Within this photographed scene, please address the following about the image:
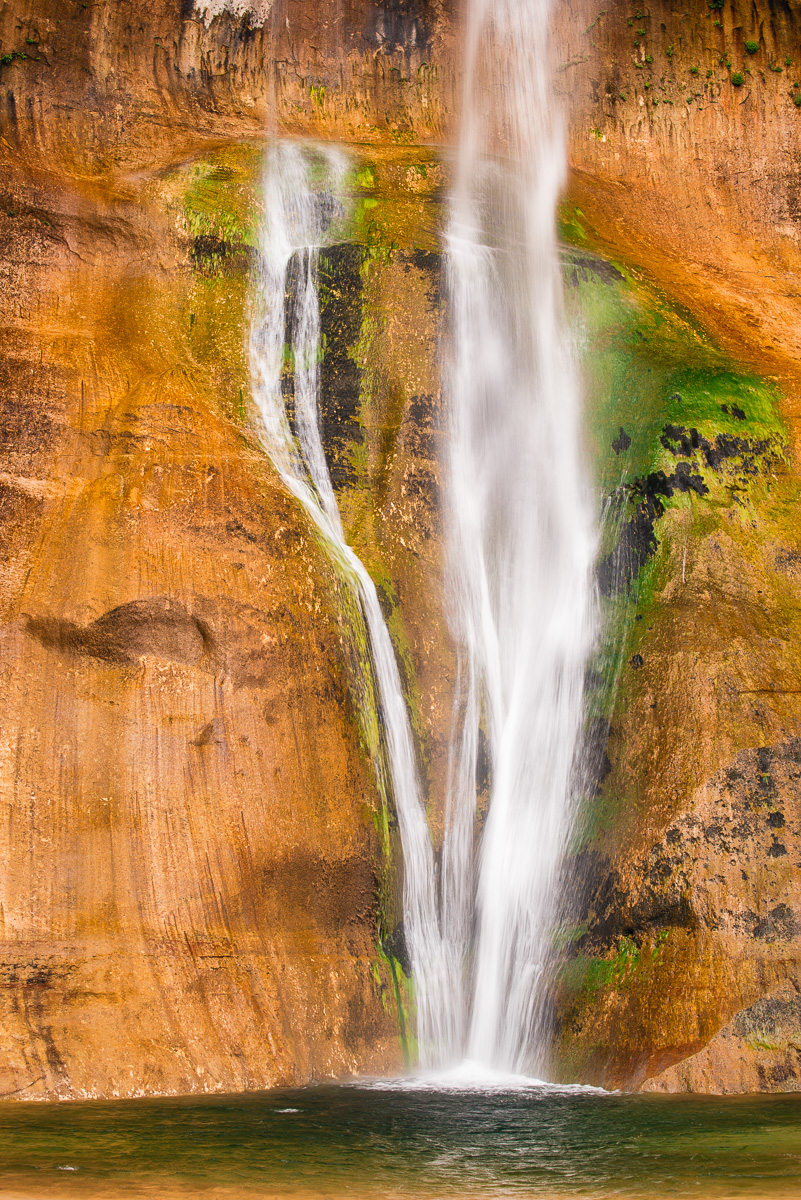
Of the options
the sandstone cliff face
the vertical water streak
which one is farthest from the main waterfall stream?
the sandstone cliff face

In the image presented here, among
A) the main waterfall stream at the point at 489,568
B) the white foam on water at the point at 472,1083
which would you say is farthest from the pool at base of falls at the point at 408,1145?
the main waterfall stream at the point at 489,568

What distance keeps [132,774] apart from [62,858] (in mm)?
631

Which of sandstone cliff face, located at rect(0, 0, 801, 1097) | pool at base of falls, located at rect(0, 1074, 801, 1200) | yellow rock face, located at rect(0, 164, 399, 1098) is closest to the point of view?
pool at base of falls, located at rect(0, 1074, 801, 1200)

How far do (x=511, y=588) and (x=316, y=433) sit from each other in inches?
83.0

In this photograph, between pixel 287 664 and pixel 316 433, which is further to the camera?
pixel 316 433

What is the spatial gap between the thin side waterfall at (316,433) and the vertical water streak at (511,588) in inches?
9.0

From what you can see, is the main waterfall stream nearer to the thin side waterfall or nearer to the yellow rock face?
the thin side waterfall

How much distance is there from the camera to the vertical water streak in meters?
7.20

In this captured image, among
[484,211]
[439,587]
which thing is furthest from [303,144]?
[439,587]

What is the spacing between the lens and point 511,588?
858 cm

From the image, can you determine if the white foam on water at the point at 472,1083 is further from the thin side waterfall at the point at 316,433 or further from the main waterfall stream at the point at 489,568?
the thin side waterfall at the point at 316,433

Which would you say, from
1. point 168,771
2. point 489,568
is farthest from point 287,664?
point 489,568

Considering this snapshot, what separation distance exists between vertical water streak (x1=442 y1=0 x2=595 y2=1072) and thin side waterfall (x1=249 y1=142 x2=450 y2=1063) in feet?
0.75

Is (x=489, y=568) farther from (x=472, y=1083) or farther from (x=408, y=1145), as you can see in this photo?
(x=408, y=1145)
